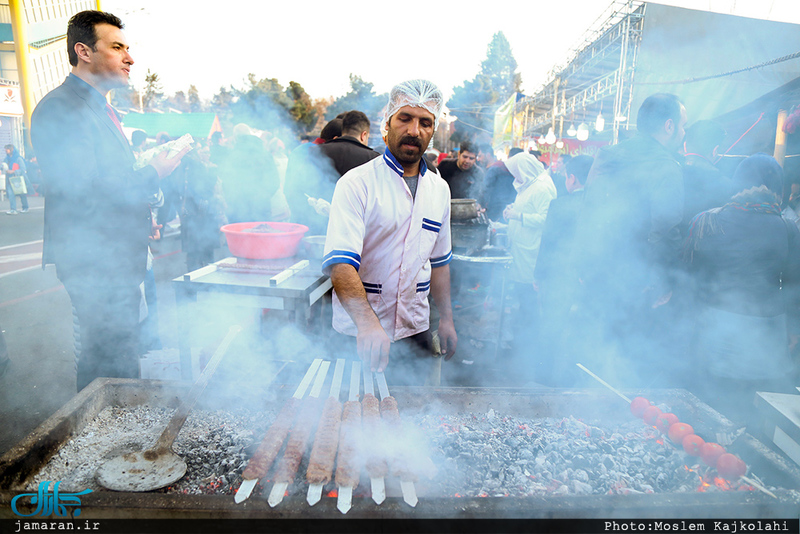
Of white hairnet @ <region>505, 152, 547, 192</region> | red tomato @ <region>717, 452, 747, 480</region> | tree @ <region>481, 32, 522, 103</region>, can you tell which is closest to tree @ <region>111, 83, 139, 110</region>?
white hairnet @ <region>505, 152, 547, 192</region>

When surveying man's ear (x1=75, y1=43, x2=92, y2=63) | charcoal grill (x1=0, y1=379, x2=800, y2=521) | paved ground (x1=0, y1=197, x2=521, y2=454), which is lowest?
paved ground (x1=0, y1=197, x2=521, y2=454)

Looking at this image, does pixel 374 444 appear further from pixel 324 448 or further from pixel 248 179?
pixel 248 179

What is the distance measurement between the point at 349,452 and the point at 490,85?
5231cm

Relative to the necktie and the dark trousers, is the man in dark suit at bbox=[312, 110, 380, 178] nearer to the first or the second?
the necktie

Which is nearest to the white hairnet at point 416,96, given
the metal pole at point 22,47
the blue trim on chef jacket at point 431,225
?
the blue trim on chef jacket at point 431,225

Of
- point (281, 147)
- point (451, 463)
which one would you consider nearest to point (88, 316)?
point (451, 463)

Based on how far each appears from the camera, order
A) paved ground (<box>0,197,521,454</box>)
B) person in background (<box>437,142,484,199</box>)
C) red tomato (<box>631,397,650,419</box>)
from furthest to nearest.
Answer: person in background (<box>437,142,484,199</box>) → paved ground (<box>0,197,521,454</box>) → red tomato (<box>631,397,650,419</box>)

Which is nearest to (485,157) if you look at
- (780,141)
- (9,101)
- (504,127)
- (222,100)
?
(780,141)

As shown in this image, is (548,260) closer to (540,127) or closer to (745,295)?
(745,295)

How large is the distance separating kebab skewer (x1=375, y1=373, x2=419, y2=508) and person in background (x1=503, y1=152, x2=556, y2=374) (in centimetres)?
348

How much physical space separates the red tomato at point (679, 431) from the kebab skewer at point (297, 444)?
1623 millimetres

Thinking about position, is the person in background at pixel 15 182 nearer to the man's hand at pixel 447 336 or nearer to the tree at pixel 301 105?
the tree at pixel 301 105

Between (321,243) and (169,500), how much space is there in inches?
96.5

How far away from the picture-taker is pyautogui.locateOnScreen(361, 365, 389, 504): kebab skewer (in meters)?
1.45
